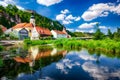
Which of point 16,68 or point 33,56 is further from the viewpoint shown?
point 33,56

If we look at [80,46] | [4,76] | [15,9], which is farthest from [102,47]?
[15,9]

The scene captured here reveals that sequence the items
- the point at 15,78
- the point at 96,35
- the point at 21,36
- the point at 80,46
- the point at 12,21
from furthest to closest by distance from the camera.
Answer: the point at 12,21, the point at 21,36, the point at 96,35, the point at 80,46, the point at 15,78

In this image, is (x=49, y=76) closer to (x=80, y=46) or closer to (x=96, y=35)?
(x=80, y=46)

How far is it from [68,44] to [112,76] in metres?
32.0

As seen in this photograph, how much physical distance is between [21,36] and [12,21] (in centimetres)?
2535

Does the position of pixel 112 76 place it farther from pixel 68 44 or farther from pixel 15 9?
Answer: pixel 15 9

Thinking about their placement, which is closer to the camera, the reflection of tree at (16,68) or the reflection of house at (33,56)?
the reflection of tree at (16,68)

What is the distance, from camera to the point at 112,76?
51.4 feet

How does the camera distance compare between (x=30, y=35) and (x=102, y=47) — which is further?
(x=30, y=35)

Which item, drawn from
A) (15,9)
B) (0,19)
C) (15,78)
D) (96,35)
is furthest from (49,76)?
(15,9)

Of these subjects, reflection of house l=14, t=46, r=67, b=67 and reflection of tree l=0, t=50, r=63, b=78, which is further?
reflection of house l=14, t=46, r=67, b=67

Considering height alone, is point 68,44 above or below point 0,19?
below

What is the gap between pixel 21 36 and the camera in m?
90.8

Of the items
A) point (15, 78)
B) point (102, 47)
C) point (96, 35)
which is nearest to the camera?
point (15, 78)
